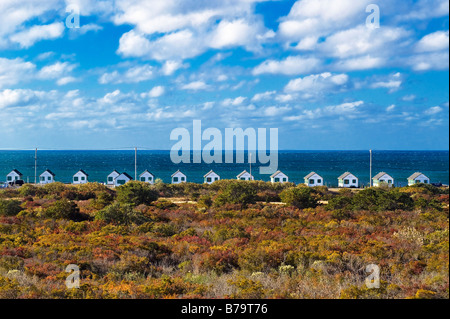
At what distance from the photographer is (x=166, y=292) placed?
8922mm

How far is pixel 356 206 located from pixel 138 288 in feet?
59.8

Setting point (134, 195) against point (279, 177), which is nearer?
point (134, 195)

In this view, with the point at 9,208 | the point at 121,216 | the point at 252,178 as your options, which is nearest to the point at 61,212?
the point at 121,216

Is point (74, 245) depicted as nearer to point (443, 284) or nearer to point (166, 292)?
point (166, 292)

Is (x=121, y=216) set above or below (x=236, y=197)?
below

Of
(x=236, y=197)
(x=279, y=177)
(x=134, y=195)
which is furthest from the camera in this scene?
(x=279, y=177)

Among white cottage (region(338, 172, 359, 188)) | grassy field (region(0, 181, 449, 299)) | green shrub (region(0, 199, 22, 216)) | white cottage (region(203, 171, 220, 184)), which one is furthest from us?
white cottage (region(203, 171, 220, 184))

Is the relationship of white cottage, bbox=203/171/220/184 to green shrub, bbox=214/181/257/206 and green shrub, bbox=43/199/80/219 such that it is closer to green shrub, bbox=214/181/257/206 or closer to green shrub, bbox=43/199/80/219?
green shrub, bbox=214/181/257/206

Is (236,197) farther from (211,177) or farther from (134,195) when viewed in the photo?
(211,177)

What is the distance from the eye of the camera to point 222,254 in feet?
40.9

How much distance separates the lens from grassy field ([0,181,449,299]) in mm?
9016

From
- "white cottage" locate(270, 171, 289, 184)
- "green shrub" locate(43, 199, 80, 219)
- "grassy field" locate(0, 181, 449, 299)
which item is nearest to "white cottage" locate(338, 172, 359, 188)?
"white cottage" locate(270, 171, 289, 184)
